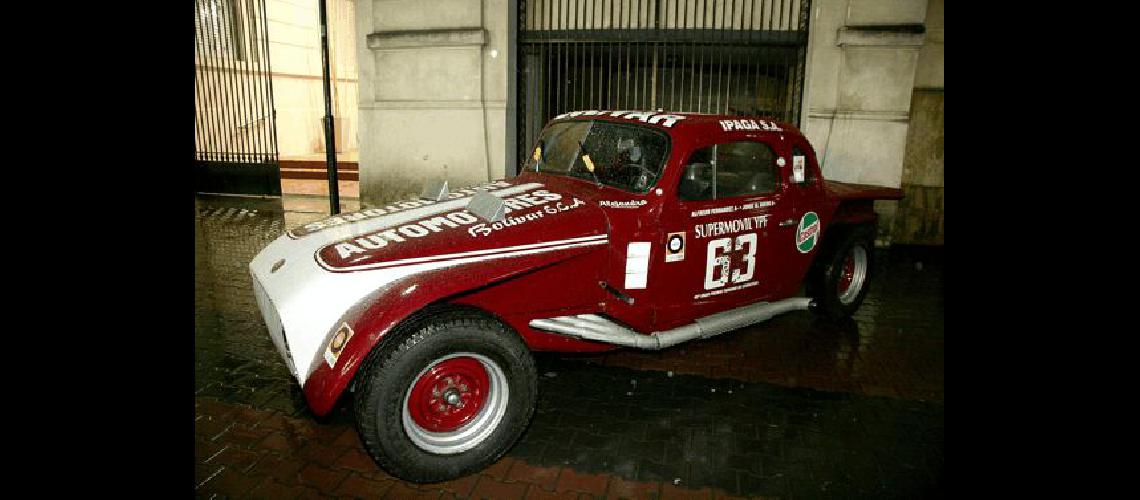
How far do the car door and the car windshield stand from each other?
248mm

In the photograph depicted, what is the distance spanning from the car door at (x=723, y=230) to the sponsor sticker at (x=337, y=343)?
75.7 inches

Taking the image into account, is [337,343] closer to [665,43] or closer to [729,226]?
[729,226]

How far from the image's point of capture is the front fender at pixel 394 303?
274 cm

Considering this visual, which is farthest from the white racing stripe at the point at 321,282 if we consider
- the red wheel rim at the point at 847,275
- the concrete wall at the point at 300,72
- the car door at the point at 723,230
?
the concrete wall at the point at 300,72

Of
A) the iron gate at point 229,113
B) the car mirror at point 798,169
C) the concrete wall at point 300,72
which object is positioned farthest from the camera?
the concrete wall at point 300,72

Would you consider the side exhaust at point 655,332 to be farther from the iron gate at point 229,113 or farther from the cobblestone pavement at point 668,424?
the iron gate at point 229,113

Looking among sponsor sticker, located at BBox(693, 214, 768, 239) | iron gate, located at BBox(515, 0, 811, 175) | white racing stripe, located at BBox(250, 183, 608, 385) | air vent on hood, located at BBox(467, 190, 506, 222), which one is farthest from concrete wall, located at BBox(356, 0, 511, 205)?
white racing stripe, located at BBox(250, 183, 608, 385)

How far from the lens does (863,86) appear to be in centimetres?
803

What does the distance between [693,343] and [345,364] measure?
9.68 ft

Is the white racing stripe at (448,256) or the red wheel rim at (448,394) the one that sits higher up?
the white racing stripe at (448,256)

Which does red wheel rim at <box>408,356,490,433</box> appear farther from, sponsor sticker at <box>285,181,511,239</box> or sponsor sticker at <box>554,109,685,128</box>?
sponsor sticker at <box>554,109,685,128</box>

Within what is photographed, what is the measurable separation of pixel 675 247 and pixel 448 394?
1696mm

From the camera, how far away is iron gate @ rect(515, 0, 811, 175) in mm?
8461

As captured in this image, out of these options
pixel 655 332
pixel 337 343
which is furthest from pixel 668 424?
pixel 337 343
